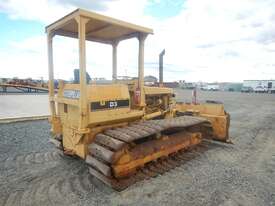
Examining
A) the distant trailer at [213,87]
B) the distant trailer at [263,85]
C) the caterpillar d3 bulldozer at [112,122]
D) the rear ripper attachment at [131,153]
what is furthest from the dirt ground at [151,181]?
the distant trailer at [213,87]

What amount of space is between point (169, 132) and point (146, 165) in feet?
3.49

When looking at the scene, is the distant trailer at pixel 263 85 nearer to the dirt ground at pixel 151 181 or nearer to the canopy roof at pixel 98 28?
the dirt ground at pixel 151 181

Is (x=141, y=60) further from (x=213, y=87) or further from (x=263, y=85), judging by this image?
(x=213, y=87)

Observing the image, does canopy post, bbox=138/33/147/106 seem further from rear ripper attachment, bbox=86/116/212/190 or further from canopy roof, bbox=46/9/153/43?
rear ripper attachment, bbox=86/116/212/190

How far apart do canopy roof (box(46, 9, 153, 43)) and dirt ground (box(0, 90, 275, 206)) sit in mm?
2778

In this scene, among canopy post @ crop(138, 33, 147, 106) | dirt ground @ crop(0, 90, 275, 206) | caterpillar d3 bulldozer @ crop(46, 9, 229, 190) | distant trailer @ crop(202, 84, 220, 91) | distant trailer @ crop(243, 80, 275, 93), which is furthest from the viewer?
distant trailer @ crop(202, 84, 220, 91)

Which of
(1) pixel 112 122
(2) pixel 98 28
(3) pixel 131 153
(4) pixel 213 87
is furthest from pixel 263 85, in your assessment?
(3) pixel 131 153

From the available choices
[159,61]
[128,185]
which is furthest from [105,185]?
[159,61]

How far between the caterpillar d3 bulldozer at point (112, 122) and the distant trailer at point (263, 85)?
194ft

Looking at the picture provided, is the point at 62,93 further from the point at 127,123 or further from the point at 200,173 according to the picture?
the point at 200,173

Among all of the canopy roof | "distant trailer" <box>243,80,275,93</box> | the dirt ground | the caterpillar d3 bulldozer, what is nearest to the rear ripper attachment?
the caterpillar d3 bulldozer

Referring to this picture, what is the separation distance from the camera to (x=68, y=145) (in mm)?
4754

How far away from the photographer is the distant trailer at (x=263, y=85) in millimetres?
58062

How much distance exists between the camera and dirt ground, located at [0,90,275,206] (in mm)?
3578
